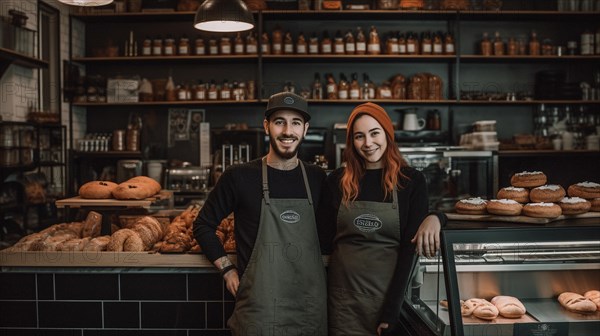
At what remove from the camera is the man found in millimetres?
2197

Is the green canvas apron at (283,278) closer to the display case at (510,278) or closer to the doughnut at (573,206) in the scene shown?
the display case at (510,278)

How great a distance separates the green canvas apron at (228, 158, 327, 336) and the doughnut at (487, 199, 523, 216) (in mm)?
661

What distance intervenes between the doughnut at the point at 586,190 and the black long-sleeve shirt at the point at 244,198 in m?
0.97

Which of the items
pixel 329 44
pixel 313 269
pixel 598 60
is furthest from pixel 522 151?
pixel 313 269

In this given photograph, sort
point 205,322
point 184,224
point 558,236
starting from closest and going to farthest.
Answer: point 558,236
point 205,322
point 184,224

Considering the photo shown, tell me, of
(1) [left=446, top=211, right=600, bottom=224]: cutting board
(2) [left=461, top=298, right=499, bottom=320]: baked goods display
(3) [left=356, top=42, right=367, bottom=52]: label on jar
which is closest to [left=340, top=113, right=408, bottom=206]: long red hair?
(1) [left=446, top=211, right=600, bottom=224]: cutting board

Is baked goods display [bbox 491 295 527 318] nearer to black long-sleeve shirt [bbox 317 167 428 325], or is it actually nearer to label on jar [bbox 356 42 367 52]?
black long-sleeve shirt [bbox 317 167 428 325]

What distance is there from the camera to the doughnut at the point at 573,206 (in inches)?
84.1

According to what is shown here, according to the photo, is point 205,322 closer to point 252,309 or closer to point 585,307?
point 252,309

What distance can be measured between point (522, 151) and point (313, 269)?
390 cm

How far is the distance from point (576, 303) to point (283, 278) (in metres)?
1.09

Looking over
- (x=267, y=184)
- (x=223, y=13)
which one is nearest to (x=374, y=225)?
(x=267, y=184)

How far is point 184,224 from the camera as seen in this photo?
290 cm

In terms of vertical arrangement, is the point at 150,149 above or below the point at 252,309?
above
